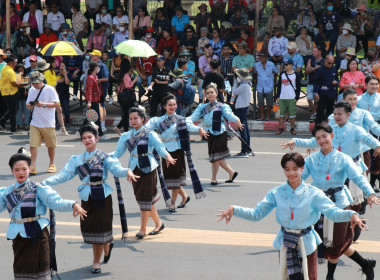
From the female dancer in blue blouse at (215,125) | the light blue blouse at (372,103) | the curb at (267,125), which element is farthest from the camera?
the curb at (267,125)

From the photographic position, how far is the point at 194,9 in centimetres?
2511

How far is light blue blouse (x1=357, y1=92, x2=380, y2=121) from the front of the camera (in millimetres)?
12352

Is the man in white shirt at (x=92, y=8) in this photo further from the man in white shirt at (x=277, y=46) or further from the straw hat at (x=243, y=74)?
the straw hat at (x=243, y=74)

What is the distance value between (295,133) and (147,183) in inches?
327

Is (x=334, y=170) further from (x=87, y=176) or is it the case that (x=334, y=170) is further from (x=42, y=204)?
(x=42, y=204)

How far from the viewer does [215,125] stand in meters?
12.8

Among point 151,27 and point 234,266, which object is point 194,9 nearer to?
point 151,27

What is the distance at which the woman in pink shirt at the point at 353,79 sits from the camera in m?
16.8

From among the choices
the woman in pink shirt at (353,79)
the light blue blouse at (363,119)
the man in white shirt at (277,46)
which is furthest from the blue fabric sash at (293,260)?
the man in white shirt at (277,46)

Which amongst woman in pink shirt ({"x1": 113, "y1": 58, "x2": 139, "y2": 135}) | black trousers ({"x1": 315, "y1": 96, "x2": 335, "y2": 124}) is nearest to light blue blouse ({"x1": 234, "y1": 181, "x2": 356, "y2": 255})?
woman in pink shirt ({"x1": 113, "y1": 58, "x2": 139, "y2": 135})

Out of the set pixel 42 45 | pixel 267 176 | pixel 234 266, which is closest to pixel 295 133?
pixel 267 176

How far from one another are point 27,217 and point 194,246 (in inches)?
107

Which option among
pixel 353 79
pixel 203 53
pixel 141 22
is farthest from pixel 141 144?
pixel 141 22

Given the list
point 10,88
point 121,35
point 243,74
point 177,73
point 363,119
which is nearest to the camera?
point 363,119
